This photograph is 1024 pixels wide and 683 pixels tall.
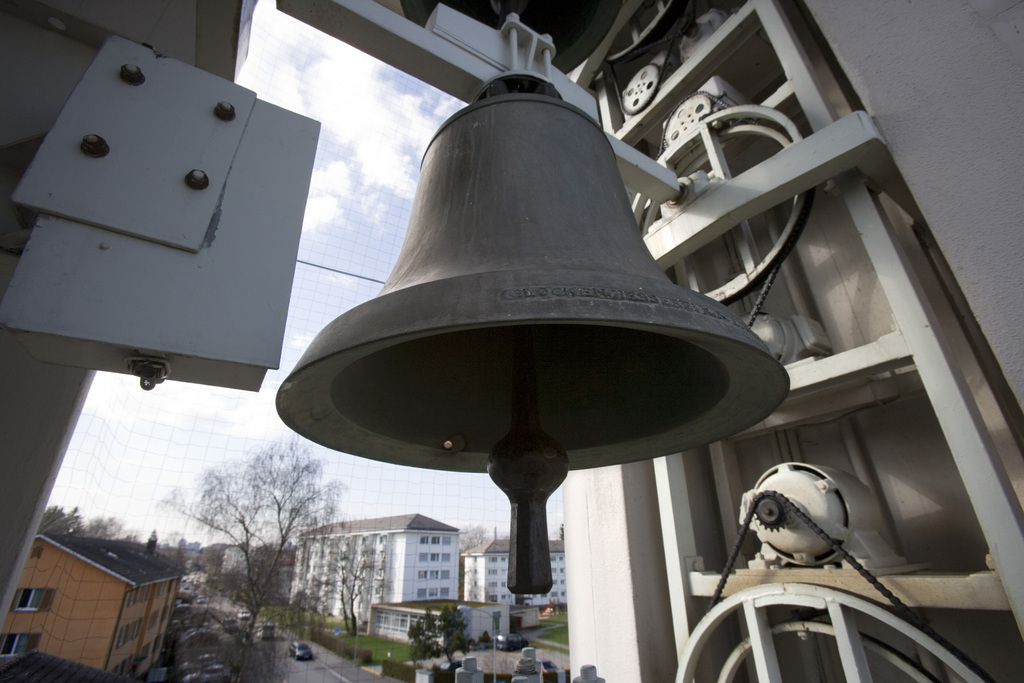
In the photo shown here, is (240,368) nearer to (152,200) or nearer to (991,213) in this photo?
(152,200)

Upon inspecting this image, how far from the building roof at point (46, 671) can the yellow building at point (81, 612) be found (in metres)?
0.21

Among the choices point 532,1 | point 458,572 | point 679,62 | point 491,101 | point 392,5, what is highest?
point 679,62

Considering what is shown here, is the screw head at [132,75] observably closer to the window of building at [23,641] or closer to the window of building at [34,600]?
the window of building at [34,600]

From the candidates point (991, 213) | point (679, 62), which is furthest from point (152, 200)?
point (679, 62)

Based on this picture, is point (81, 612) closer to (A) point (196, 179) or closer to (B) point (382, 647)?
(A) point (196, 179)

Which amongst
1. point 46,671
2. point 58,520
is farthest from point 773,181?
point 58,520

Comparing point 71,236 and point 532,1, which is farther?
point 532,1

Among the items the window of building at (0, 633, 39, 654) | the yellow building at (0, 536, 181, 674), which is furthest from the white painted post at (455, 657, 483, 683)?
the window of building at (0, 633, 39, 654)

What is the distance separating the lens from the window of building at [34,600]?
2426 millimetres

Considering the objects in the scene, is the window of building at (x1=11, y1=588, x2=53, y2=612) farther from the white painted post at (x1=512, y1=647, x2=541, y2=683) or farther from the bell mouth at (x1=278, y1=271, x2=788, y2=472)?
the bell mouth at (x1=278, y1=271, x2=788, y2=472)

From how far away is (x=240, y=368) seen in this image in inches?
25.6

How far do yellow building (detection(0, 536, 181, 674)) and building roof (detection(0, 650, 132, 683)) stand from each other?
0.21m

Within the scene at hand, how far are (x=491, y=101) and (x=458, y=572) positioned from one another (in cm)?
1191

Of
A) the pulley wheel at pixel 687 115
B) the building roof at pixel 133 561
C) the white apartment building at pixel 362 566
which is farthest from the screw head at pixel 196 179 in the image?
the white apartment building at pixel 362 566
